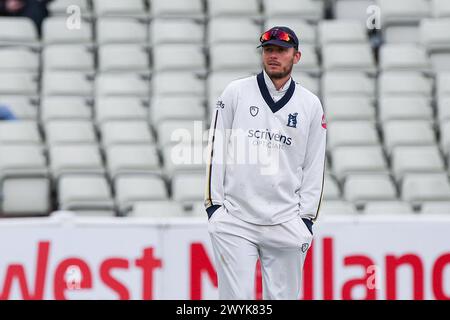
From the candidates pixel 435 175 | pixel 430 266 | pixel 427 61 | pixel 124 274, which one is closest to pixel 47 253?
pixel 124 274

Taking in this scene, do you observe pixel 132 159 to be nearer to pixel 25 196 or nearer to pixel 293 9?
pixel 25 196

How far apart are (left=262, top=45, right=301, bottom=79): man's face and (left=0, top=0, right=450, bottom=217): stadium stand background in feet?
12.0

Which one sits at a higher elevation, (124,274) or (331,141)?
(331,141)

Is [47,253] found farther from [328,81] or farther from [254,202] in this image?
[328,81]

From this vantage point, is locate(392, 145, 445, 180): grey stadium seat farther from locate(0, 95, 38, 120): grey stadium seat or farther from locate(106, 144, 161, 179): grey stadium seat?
locate(0, 95, 38, 120): grey stadium seat

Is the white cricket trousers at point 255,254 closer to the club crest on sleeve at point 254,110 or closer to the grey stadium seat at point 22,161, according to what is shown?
the club crest on sleeve at point 254,110

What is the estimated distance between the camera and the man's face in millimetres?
5461

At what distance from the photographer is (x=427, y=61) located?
1144 cm

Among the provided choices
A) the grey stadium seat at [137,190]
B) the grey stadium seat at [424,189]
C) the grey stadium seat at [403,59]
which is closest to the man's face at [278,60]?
the grey stadium seat at [137,190]

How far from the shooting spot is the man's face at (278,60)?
5461 millimetres

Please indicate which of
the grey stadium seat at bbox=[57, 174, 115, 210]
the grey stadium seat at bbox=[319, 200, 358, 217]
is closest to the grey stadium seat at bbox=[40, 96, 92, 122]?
the grey stadium seat at bbox=[57, 174, 115, 210]
